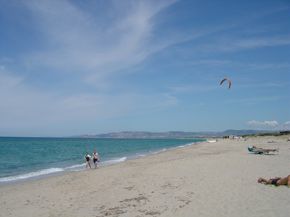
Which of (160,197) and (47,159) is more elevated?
(47,159)

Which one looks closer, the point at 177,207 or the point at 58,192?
the point at 177,207

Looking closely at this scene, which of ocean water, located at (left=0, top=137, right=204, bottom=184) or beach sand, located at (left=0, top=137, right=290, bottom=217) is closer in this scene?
beach sand, located at (left=0, top=137, right=290, bottom=217)

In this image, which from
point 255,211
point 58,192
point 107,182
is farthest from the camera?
point 107,182

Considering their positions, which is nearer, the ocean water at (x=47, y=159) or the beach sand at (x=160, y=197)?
the beach sand at (x=160, y=197)

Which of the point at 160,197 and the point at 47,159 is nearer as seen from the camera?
the point at 160,197

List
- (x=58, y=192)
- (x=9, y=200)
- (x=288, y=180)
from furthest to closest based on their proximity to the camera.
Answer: (x=58, y=192)
(x=9, y=200)
(x=288, y=180)

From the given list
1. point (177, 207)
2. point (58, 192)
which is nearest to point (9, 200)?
point (58, 192)

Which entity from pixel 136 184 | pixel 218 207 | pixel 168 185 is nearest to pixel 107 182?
pixel 136 184

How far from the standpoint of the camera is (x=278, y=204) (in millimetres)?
9727

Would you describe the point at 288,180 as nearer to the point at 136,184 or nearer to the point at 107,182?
the point at 136,184

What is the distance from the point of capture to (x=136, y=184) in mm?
15414

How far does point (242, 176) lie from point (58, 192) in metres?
8.28

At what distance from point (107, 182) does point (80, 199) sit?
430 centimetres

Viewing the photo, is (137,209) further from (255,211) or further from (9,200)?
(9,200)
